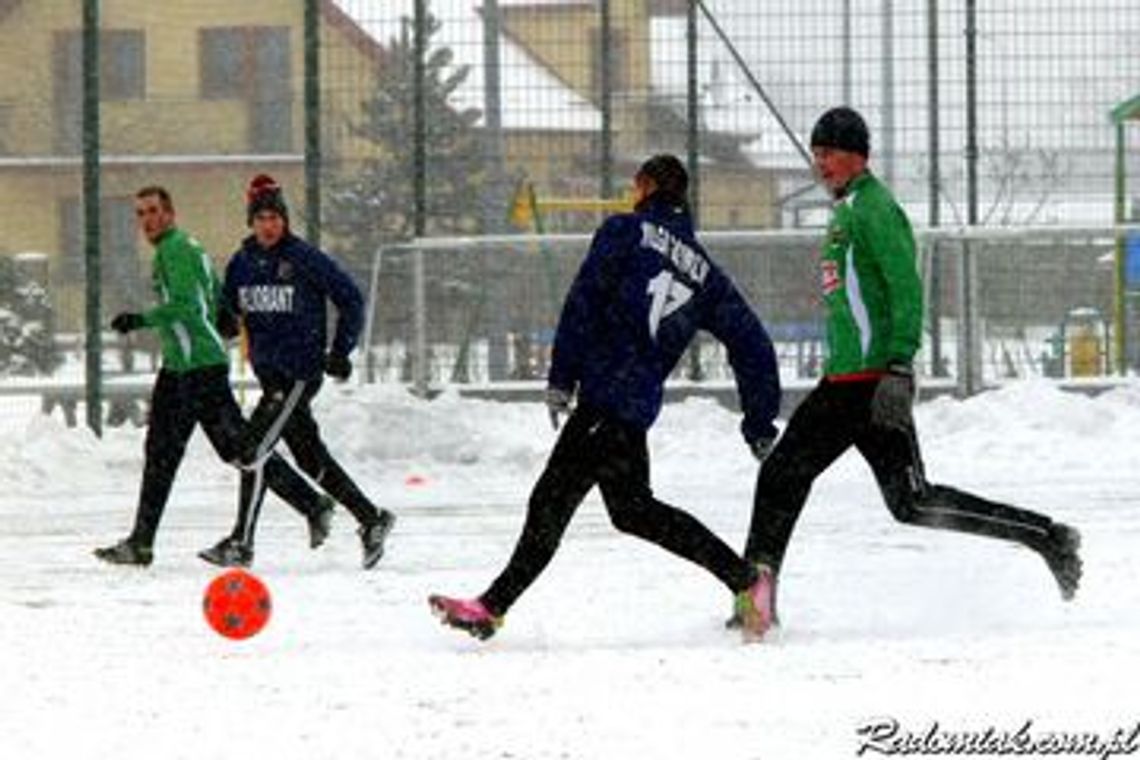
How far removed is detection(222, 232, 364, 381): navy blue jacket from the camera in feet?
35.4

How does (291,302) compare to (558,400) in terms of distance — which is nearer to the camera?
(558,400)

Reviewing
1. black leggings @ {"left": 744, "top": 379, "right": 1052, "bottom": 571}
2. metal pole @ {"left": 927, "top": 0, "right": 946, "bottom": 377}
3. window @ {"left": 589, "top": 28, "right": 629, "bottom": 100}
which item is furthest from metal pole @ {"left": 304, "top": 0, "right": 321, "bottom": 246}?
black leggings @ {"left": 744, "top": 379, "right": 1052, "bottom": 571}

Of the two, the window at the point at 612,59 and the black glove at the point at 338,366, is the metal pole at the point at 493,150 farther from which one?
the black glove at the point at 338,366

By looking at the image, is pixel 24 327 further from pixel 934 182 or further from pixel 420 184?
pixel 934 182

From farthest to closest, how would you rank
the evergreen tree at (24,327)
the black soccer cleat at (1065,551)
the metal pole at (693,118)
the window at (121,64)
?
the evergreen tree at (24,327)
the window at (121,64)
the metal pole at (693,118)
the black soccer cleat at (1065,551)

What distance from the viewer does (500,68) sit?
59.2 ft

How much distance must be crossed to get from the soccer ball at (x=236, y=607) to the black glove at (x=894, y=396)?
227cm

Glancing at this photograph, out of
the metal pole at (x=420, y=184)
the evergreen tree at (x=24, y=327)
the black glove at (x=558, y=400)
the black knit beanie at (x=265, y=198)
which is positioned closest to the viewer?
the black glove at (x=558, y=400)

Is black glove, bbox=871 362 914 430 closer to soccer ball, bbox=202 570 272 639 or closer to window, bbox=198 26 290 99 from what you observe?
soccer ball, bbox=202 570 272 639

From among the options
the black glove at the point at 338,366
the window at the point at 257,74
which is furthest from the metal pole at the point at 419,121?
the black glove at the point at 338,366

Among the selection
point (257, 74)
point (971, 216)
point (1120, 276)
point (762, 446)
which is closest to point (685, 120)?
point (971, 216)

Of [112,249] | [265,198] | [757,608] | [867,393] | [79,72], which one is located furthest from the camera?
[112,249]

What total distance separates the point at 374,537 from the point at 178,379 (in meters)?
1.19

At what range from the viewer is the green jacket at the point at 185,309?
11.0m
